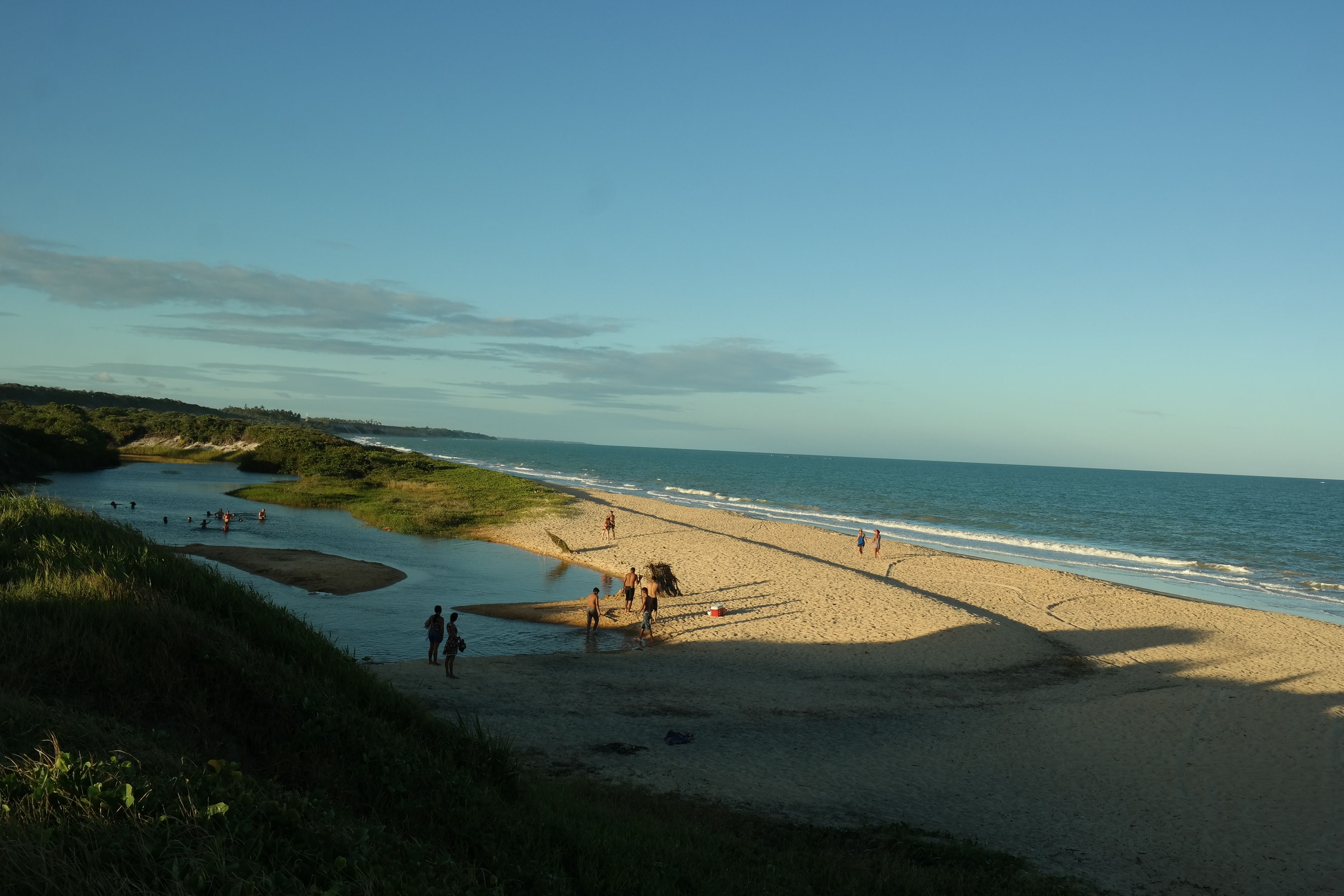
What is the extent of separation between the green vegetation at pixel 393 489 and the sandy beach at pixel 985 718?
2135 centimetres

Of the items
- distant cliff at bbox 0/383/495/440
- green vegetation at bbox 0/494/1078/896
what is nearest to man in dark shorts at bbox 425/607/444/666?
green vegetation at bbox 0/494/1078/896

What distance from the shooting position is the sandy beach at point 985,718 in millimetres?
11398

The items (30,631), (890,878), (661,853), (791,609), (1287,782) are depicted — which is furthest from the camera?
(791,609)

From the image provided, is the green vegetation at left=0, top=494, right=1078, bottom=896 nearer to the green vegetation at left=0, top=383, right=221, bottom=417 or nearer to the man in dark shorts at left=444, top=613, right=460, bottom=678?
the man in dark shorts at left=444, top=613, right=460, bottom=678

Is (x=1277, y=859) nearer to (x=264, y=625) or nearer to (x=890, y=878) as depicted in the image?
(x=890, y=878)

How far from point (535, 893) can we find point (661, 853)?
2016mm

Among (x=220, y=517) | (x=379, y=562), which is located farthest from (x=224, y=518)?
(x=379, y=562)

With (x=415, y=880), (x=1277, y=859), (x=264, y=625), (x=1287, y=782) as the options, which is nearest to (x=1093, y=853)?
(x=1277, y=859)

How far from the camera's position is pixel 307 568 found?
29.1 metres

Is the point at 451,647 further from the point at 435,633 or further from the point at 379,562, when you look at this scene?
the point at 379,562

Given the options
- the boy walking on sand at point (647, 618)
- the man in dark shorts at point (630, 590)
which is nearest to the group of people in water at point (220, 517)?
the man in dark shorts at point (630, 590)

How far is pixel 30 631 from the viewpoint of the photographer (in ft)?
22.4

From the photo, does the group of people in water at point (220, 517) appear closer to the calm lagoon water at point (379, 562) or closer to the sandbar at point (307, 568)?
the calm lagoon water at point (379, 562)

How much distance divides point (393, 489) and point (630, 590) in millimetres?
40813
